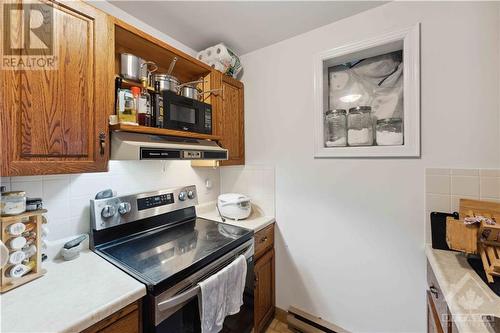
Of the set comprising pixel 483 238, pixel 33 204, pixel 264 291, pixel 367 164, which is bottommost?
pixel 264 291

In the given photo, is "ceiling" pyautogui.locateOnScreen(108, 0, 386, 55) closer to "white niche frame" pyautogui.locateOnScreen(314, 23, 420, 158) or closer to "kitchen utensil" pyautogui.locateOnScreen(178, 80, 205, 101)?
"white niche frame" pyautogui.locateOnScreen(314, 23, 420, 158)

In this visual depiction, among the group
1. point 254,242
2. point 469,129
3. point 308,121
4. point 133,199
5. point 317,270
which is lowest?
point 317,270

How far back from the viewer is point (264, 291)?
5.39 feet

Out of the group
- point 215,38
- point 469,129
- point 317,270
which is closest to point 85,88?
point 215,38

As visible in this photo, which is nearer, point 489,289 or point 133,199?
point 489,289

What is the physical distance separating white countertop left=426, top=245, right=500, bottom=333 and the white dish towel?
2.95 feet

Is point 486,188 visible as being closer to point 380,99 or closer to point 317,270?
point 380,99

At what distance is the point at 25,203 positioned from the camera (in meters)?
0.86

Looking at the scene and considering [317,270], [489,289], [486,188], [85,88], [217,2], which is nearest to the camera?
[489,289]

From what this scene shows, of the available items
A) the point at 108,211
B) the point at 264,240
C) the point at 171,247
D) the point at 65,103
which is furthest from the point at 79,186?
the point at 264,240

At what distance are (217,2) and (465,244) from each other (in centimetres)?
181

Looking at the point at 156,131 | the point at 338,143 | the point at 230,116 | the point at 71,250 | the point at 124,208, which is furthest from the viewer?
the point at 230,116

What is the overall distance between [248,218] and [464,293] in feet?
4.21

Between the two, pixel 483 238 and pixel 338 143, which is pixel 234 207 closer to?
pixel 338 143
